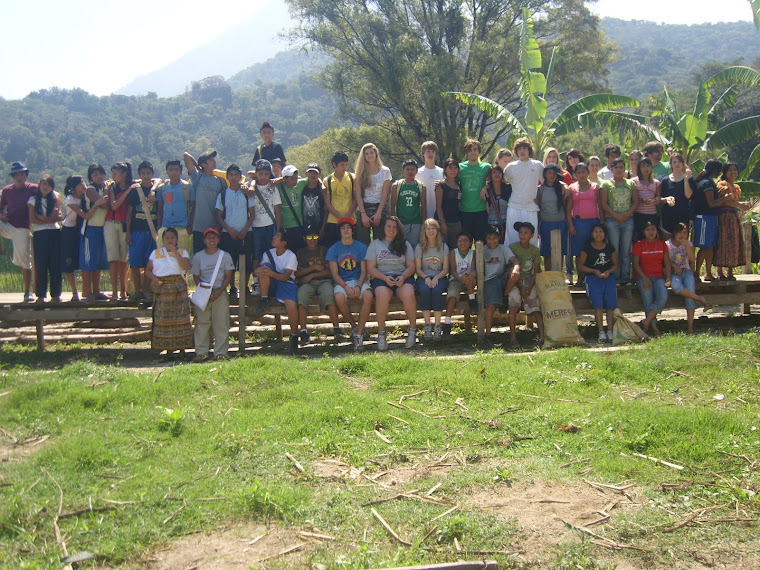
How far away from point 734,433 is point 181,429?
4.46m

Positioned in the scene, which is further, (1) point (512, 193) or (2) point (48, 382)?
(1) point (512, 193)

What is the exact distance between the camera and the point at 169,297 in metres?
8.91

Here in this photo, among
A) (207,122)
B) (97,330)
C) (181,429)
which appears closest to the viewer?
(181,429)

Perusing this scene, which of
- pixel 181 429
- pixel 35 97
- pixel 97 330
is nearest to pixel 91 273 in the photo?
pixel 97 330

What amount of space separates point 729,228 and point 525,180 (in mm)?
3119

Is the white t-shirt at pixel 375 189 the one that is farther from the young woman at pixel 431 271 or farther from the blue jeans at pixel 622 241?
the blue jeans at pixel 622 241

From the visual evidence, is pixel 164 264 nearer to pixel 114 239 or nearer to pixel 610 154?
pixel 114 239

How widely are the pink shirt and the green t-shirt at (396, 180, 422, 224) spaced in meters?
2.18

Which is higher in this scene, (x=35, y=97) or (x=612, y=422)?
(x=35, y=97)

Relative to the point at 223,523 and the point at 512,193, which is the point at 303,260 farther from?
the point at 223,523

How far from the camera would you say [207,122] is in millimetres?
83875

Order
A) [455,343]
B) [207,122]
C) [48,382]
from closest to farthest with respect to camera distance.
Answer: [48,382], [455,343], [207,122]

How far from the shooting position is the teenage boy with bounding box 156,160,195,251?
957 cm

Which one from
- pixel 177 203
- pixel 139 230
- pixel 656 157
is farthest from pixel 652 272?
pixel 139 230
